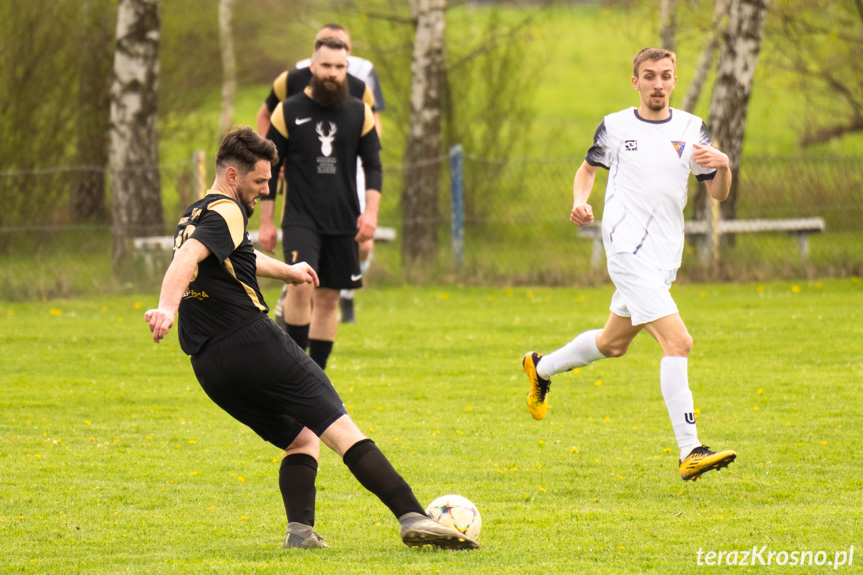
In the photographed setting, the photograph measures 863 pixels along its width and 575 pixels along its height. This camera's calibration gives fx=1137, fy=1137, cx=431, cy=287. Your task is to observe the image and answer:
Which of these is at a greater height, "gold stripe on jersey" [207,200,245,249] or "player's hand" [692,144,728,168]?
"player's hand" [692,144,728,168]

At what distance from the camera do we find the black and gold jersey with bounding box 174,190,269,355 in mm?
4422

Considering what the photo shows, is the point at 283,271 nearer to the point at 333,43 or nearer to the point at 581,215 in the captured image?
the point at 581,215

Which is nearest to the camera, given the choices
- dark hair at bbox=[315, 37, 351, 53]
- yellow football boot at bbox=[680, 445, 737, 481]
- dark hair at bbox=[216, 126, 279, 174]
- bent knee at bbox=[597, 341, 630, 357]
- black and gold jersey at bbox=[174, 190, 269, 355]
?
black and gold jersey at bbox=[174, 190, 269, 355]

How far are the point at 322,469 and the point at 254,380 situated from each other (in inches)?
74.9

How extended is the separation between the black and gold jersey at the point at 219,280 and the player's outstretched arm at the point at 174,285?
8 centimetres

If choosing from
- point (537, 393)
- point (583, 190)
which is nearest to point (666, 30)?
point (537, 393)

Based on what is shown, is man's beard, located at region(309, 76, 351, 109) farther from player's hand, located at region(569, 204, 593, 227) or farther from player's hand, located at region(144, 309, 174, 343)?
player's hand, located at region(144, 309, 174, 343)

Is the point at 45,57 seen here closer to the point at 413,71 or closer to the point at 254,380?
the point at 413,71

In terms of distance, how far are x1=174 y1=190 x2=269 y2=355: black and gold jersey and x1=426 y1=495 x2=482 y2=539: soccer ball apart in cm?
110

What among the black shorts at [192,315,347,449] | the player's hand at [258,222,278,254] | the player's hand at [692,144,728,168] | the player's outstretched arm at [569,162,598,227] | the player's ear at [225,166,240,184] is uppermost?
the player's ear at [225,166,240,184]

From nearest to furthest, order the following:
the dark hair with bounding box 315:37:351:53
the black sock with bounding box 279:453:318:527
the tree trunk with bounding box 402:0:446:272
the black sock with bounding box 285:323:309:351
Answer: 1. the black sock with bounding box 279:453:318:527
2. the dark hair with bounding box 315:37:351:53
3. the black sock with bounding box 285:323:309:351
4. the tree trunk with bounding box 402:0:446:272

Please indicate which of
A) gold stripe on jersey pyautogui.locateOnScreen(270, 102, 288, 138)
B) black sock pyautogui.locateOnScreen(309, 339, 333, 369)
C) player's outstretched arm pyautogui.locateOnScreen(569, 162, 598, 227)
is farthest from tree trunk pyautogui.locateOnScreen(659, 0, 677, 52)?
player's outstretched arm pyautogui.locateOnScreen(569, 162, 598, 227)

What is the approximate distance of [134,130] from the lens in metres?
15.3

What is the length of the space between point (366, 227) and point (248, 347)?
3506mm
